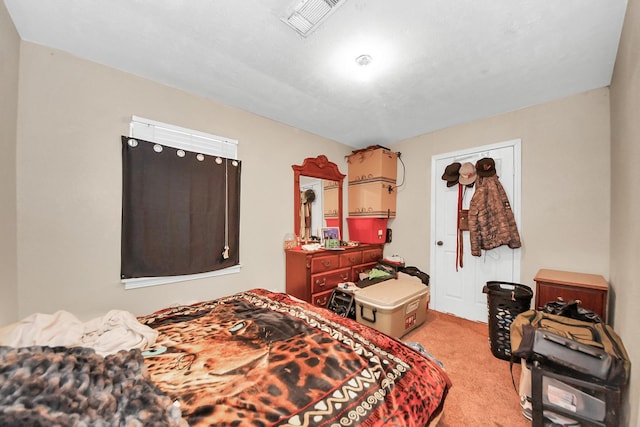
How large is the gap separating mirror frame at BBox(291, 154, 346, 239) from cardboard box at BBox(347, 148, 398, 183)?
0.22m

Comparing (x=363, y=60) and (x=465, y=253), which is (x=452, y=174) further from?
(x=363, y=60)

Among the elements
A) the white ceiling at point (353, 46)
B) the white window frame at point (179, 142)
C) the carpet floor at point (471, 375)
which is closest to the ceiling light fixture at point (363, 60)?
the white ceiling at point (353, 46)

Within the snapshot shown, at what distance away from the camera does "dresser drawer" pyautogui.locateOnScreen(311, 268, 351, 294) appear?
265 cm

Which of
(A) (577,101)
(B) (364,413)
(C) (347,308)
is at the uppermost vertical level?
(A) (577,101)

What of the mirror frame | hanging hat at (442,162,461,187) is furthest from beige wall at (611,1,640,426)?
the mirror frame

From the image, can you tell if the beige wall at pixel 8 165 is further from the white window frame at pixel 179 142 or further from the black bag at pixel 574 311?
the black bag at pixel 574 311

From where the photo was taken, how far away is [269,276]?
272 cm

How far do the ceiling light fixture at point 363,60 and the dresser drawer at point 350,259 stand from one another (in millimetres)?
Result: 2061

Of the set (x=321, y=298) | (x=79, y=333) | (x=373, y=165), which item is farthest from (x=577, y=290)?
(x=79, y=333)

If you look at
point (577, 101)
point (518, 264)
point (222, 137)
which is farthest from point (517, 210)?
point (222, 137)

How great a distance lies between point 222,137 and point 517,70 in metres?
2.66

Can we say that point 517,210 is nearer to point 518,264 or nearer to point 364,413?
point 518,264

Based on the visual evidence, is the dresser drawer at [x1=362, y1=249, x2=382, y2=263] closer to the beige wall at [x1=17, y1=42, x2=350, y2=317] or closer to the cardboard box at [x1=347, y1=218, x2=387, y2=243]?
the cardboard box at [x1=347, y1=218, x2=387, y2=243]

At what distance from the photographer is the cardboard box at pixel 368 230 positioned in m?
3.38
